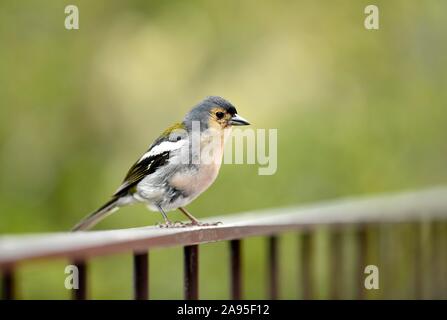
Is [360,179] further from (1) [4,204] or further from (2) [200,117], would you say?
(2) [200,117]

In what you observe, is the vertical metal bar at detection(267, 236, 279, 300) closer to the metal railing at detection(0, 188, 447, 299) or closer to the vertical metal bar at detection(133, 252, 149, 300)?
the metal railing at detection(0, 188, 447, 299)

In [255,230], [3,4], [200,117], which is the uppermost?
[3,4]

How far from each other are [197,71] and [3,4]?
1882 mm

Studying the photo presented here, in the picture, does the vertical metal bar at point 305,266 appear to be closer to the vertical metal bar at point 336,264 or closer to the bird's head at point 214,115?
the vertical metal bar at point 336,264

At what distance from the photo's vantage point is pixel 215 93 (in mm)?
7020

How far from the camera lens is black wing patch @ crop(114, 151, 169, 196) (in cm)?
340

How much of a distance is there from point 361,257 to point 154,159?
3.69ft

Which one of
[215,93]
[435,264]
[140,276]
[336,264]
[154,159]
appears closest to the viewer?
[140,276]

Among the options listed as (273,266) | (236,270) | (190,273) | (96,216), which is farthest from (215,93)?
(190,273)

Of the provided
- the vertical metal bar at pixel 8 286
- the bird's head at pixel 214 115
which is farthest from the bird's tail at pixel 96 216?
the vertical metal bar at pixel 8 286

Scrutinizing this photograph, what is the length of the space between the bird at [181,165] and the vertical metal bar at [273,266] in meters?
0.43

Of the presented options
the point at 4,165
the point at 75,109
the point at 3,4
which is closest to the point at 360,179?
the point at 75,109

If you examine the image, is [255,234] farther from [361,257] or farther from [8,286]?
[361,257]

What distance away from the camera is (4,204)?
21.1ft
